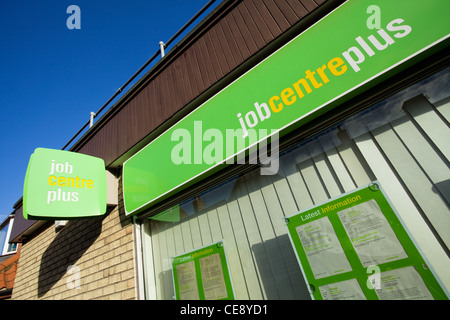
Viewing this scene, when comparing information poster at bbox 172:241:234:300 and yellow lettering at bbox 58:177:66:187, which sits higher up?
yellow lettering at bbox 58:177:66:187

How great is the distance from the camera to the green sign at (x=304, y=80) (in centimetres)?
154

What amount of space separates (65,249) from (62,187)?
199cm

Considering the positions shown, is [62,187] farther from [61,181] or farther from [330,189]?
[330,189]

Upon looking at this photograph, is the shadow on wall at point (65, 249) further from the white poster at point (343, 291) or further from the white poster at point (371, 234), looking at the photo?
the white poster at point (371, 234)

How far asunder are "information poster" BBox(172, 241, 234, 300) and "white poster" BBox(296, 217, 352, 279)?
859 mm

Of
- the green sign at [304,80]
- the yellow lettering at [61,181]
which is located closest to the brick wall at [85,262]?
the yellow lettering at [61,181]

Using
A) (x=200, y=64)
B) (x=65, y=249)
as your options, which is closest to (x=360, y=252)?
(x=200, y=64)

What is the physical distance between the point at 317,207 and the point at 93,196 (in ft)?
9.91

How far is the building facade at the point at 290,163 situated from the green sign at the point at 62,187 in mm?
430

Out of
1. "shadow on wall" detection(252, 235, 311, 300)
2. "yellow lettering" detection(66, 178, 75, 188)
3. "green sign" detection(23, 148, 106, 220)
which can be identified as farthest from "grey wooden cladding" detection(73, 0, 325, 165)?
"shadow on wall" detection(252, 235, 311, 300)

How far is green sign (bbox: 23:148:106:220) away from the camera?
9.11 feet

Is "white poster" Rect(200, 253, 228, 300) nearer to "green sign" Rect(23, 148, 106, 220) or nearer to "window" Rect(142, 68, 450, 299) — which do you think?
"window" Rect(142, 68, 450, 299)

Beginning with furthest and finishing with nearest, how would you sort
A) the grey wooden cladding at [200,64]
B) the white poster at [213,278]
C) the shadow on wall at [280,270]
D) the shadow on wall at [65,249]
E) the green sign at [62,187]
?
1. the shadow on wall at [65,249]
2. the green sign at [62,187]
3. the grey wooden cladding at [200,64]
4. the white poster at [213,278]
5. the shadow on wall at [280,270]
